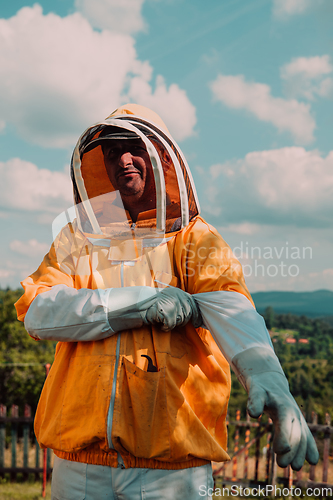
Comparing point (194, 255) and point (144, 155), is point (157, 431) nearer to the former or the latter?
point (194, 255)

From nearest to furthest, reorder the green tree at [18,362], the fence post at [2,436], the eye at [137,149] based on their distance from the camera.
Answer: the eye at [137,149], the fence post at [2,436], the green tree at [18,362]

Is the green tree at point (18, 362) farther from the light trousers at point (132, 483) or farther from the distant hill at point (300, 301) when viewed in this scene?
the distant hill at point (300, 301)

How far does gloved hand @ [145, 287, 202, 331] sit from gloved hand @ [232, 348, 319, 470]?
1.45 ft

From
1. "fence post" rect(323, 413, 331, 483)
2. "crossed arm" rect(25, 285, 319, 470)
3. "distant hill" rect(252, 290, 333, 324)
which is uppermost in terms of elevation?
"crossed arm" rect(25, 285, 319, 470)

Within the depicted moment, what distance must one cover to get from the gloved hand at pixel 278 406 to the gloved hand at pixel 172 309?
0.44m

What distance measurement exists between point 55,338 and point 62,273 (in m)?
0.51

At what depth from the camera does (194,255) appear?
254cm

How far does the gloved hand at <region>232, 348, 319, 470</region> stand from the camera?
1738 mm

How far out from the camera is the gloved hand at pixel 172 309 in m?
2.24

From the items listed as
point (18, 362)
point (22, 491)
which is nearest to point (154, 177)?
point (22, 491)

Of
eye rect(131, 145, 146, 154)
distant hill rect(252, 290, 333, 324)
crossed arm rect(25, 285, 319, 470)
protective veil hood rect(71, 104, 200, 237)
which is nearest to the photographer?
crossed arm rect(25, 285, 319, 470)

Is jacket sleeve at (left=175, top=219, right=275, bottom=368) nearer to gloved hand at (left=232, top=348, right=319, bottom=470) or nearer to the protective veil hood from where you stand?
gloved hand at (left=232, top=348, right=319, bottom=470)

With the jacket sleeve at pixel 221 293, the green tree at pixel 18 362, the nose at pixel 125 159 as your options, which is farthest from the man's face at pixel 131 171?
the green tree at pixel 18 362

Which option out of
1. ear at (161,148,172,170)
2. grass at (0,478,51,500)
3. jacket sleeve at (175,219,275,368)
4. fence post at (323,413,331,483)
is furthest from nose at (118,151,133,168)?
grass at (0,478,51,500)
